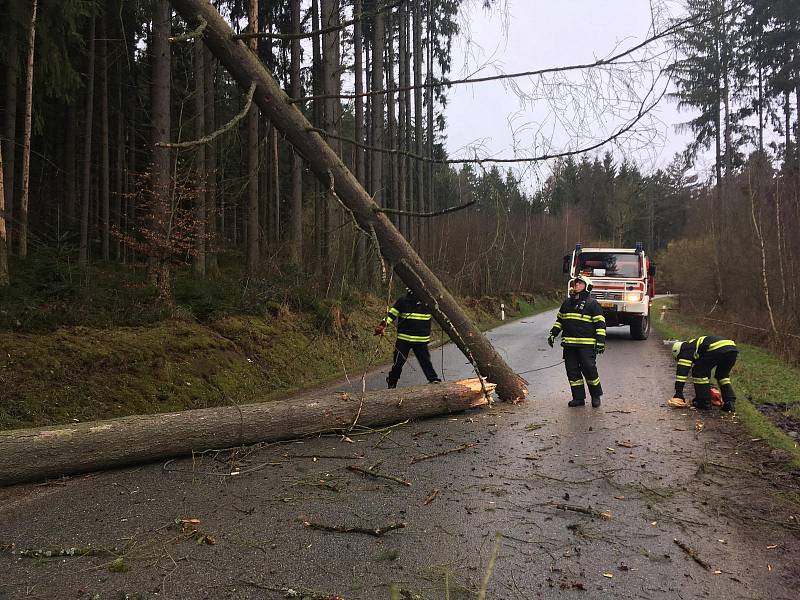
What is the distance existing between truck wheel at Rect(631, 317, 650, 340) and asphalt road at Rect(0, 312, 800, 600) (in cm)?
1049

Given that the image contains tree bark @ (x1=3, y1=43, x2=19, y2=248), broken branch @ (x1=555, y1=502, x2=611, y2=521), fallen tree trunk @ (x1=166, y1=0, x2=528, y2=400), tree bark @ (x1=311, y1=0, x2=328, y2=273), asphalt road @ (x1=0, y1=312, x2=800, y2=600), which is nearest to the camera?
asphalt road @ (x1=0, y1=312, x2=800, y2=600)

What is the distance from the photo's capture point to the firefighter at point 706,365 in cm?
740

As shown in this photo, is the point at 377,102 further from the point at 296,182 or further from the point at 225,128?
the point at 225,128

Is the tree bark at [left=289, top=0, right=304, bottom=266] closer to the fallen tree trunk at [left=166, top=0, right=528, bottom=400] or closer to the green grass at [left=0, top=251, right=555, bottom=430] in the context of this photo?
the green grass at [left=0, top=251, right=555, bottom=430]

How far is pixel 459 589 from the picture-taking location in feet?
10.2

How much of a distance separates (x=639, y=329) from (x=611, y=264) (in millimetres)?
2092

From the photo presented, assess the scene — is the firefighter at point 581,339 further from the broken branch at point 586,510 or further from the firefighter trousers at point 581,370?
the broken branch at point 586,510

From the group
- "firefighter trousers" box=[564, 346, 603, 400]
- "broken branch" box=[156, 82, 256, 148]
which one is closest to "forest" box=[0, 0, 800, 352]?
"broken branch" box=[156, 82, 256, 148]

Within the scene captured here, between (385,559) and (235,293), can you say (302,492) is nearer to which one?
(385,559)

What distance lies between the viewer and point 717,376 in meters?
7.57

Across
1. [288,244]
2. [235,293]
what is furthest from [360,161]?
[235,293]

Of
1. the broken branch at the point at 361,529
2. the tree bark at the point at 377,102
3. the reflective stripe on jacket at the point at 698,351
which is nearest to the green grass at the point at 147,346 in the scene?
the broken branch at the point at 361,529

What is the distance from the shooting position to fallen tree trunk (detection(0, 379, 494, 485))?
4820 mm

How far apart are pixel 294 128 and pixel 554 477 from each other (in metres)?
4.68
